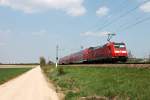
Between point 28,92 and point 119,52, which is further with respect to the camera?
point 119,52

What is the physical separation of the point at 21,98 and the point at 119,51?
27042 mm

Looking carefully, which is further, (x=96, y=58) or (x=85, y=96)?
(x=96, y=58)

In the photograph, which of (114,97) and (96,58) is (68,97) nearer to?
(114,97)

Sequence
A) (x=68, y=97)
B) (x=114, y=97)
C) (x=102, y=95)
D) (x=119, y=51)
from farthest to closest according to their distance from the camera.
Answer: (x=119, y=51), (x=68, y=97), (x=102, y=95), (x=114, y=97)

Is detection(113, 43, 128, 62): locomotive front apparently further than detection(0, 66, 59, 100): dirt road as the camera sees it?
Yes

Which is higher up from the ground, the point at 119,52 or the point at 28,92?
the point at 119,52

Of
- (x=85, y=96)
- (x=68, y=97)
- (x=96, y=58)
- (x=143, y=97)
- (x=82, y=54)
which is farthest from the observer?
(x=82, y=54)

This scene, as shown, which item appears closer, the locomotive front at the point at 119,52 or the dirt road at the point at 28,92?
the dirt road at the point at 28,92

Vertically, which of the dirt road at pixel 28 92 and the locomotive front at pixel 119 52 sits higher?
the locomotive front at pixel 119 52

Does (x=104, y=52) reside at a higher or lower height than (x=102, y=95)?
higher

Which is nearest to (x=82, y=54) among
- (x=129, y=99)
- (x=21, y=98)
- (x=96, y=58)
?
(x=96, y=58)

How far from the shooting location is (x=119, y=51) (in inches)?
1966

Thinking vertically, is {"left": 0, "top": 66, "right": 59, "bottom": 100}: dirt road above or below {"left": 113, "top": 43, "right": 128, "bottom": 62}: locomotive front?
below

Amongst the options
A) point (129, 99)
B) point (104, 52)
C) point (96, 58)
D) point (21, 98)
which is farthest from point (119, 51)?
point (129, 99)
